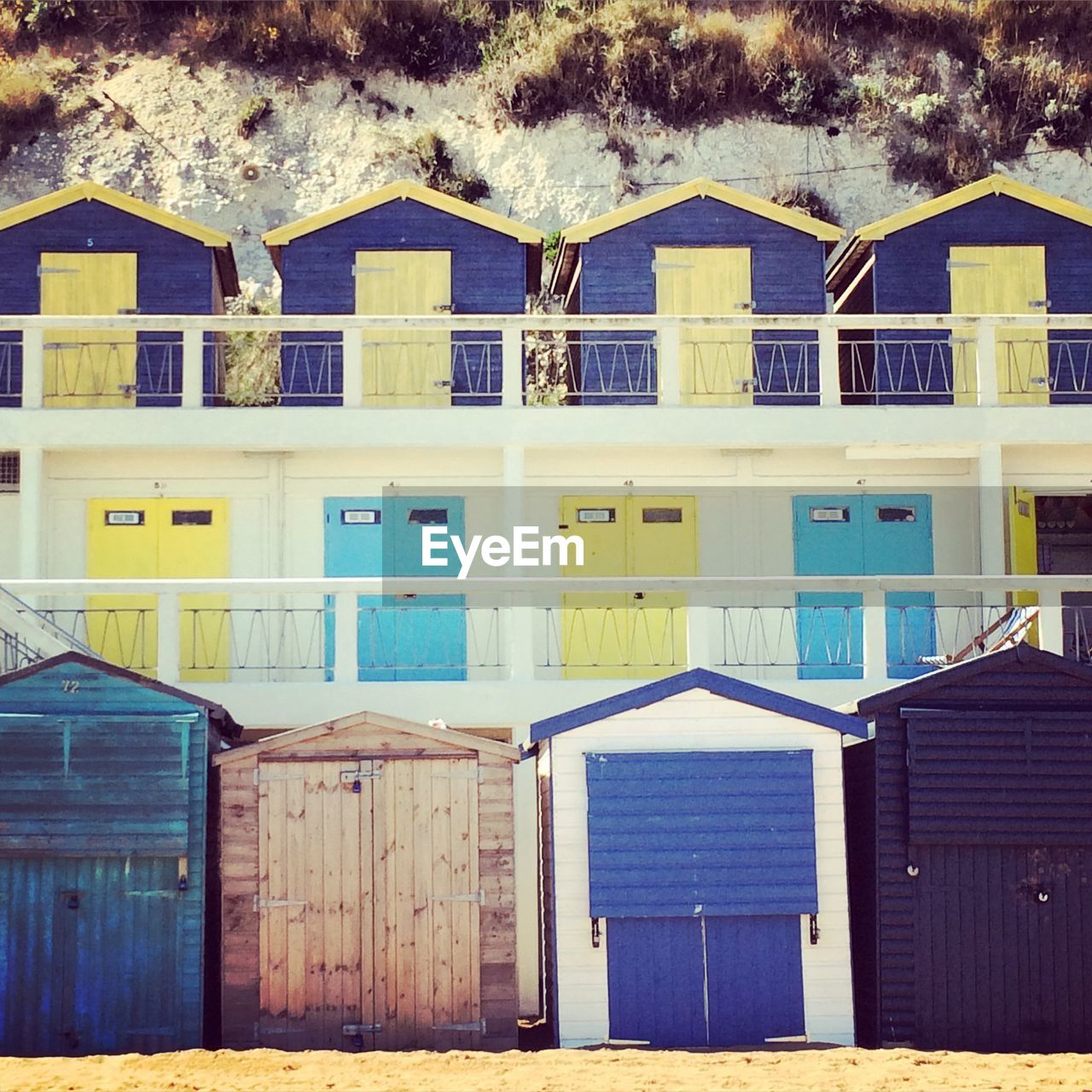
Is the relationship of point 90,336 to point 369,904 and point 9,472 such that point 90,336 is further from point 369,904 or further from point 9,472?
point 369,904

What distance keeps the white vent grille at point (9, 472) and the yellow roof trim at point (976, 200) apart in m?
10.2

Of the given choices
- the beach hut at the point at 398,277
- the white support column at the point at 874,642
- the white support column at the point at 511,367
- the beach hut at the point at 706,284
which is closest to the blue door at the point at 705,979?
the white support column at the point at 874,642

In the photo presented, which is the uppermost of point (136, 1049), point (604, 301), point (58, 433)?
point (604, 301)

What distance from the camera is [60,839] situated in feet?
41.6

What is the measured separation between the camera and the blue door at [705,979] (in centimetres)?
1279

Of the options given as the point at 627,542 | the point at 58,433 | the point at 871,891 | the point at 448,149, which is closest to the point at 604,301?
the point at 627,542

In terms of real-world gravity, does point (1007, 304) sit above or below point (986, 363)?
above

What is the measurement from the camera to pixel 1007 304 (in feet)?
68.9

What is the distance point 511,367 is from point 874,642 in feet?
17.2

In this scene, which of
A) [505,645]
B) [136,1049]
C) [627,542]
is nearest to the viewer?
[136,1049]

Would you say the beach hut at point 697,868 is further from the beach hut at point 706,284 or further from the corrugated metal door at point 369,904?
the beach hut at point 706,284

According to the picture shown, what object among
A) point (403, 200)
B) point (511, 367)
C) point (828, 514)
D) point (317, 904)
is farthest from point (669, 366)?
point (317, 904)

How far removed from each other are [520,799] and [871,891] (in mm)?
4023

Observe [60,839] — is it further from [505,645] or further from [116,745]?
[505,645]
